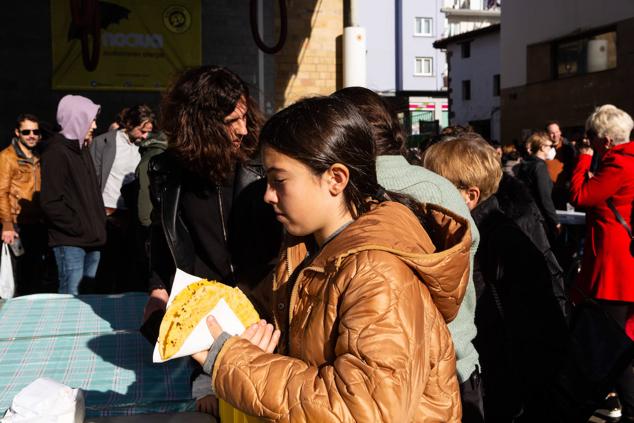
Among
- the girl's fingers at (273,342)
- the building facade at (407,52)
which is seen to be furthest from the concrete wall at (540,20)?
the building facade at (407,52)

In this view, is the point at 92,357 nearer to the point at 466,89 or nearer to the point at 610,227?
the point at 610,227

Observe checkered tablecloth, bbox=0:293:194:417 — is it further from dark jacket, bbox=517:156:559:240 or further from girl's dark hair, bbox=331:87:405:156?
dark jacket, bbox=517:156:559:240

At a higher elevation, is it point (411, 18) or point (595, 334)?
point (411, 18)

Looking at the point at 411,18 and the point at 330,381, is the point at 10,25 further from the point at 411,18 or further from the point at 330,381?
the point at 411,18

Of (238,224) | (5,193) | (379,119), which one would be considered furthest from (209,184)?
(5,193)

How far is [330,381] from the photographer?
1396mm

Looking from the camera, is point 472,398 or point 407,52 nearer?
point 472,398

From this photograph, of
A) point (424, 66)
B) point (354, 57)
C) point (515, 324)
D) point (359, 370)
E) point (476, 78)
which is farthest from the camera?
point (424, 66)

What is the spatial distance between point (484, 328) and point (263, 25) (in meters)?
8.69

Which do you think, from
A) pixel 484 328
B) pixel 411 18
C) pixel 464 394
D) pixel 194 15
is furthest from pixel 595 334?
pixel 411 18

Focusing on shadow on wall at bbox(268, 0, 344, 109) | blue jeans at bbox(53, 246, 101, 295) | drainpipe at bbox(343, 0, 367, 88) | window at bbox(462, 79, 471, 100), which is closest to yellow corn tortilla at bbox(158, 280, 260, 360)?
blue jeans at bbox(53, 246, 101, 295)

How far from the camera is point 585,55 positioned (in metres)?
20.9

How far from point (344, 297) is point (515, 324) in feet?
Answer: 4.87

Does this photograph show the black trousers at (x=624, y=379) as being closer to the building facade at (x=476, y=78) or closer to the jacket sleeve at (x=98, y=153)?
the jacket sleeve at (x=98, y=153)
